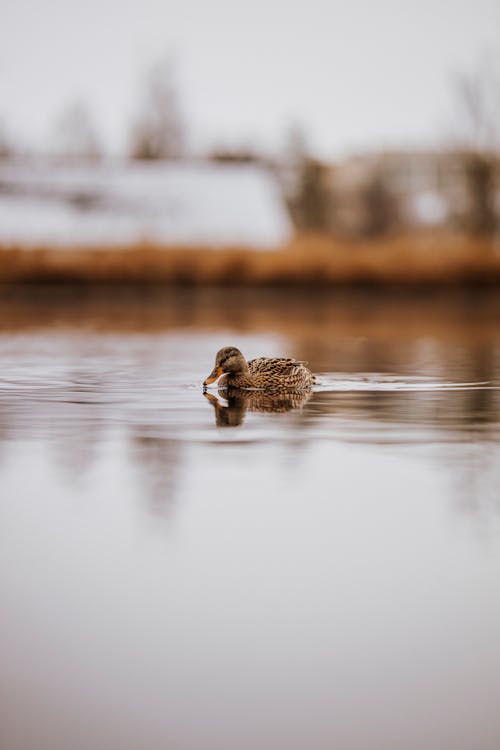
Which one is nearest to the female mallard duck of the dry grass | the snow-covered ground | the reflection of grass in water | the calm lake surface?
the calm lake surface

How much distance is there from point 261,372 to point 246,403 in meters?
0.58

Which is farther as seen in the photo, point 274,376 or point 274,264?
point 274,264

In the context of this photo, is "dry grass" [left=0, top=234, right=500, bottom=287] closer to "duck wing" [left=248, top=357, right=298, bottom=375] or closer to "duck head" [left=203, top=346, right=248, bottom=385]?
"duck wing" [left=248, top=357, right=298, bottom=375]

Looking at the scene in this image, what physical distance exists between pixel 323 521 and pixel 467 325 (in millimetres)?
11339

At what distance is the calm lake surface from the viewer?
2.30 m

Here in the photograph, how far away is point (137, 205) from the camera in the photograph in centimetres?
3297

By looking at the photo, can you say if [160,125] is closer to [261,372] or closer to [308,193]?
[308,193]

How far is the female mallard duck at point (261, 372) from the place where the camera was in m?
7.73

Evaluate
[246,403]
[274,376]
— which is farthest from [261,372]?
[246,403]

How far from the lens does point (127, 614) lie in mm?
2801

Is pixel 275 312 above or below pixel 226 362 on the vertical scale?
above

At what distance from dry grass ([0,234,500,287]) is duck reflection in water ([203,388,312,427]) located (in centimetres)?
1472

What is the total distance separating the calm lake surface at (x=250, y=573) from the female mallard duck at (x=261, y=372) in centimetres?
40

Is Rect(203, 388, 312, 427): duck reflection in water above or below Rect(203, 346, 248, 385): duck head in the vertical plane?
below
